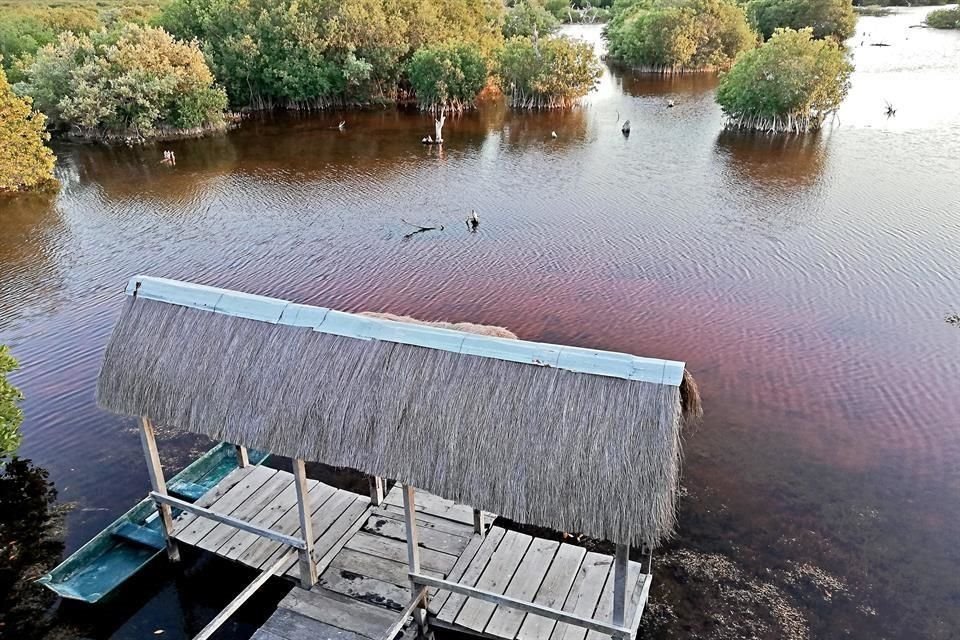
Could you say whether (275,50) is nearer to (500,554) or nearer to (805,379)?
(805,379)

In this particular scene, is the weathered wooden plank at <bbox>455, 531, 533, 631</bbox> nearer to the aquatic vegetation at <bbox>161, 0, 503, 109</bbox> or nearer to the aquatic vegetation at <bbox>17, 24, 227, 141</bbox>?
the aquatic vegetation at <bbox>17, 24, 227, 141</bbox>

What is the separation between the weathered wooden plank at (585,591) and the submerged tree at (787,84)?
1440 inches

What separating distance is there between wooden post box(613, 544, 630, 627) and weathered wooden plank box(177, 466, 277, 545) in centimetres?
708

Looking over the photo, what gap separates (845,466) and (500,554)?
29.8 ft

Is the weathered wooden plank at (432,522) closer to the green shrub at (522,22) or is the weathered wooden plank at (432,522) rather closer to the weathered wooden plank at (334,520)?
the weathered wooden plank at (334,520)

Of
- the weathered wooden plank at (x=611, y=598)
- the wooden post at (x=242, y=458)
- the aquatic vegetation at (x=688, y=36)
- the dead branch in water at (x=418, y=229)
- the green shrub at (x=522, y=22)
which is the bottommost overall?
the weathered wooden plank at (x=611, y=598)

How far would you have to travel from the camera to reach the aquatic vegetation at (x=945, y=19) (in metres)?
77.6

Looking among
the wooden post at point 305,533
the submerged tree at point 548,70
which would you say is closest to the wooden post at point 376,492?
the wooden post at point 305,533

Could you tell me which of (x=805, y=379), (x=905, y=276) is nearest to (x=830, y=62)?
(x=905, y=276)

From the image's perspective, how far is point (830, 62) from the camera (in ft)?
129

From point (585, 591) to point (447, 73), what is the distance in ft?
147

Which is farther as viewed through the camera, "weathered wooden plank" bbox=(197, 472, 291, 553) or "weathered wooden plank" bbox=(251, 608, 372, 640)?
"weathered wooden plank" bbox=(197, 472, 291, 553)

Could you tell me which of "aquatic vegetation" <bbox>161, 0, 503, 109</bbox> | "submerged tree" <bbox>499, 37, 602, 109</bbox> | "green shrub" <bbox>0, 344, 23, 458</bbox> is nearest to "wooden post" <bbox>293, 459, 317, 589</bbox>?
"green shrub" <bbox>0, 344, 23, 458</bbox>

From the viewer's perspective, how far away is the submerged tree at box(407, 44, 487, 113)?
49.8m
